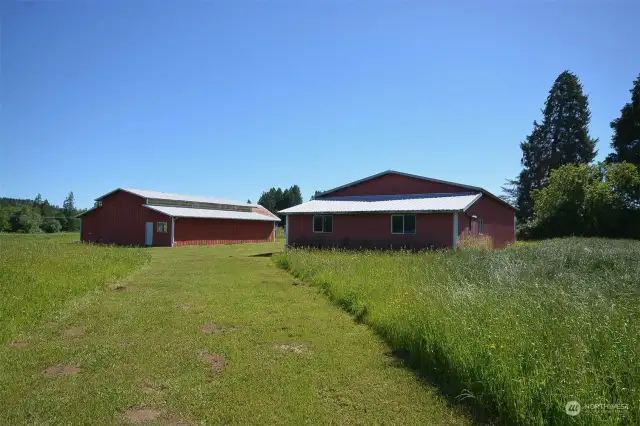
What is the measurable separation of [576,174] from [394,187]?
52.4 ft

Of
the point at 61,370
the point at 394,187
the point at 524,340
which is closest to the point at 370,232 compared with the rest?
the point at 394,187

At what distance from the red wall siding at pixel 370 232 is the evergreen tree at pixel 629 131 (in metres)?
26.3

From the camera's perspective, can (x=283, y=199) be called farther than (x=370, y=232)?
Yes

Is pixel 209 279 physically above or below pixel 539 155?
below

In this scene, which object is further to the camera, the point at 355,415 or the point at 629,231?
the point at 629,231

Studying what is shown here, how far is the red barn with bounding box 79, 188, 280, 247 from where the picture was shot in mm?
31812

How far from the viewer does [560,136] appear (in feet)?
147

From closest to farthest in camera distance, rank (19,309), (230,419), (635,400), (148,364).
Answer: (635,400) < (230,419) < (148,364) < (19,309)

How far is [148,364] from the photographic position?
17.5ft

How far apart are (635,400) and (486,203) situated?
77.6 ft

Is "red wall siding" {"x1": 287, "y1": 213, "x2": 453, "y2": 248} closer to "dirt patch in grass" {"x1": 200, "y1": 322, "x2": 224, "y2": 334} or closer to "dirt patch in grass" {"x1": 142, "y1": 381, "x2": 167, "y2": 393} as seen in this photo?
"dirt patch in grass" {"x1": 200, "y1": 322, "x2": 224, "y2": 334}

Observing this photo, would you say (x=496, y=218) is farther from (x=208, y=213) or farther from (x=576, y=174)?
(x=208, y=213)

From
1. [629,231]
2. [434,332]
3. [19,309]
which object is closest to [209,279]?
[19,309]

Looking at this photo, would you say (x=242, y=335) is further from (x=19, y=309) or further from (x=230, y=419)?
(x=19, y=309)
